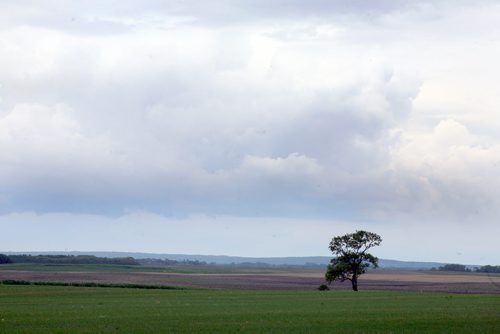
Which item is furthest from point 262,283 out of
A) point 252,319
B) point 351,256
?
point 252,319

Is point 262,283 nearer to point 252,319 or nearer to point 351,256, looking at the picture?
point 351,256

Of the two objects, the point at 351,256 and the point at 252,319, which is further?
the point at 351,256

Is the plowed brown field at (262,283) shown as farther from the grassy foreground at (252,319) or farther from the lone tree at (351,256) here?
the grassy foreground at (252,319)

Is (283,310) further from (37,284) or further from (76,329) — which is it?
(37,284)

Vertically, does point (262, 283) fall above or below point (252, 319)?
above

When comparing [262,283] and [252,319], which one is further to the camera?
[262,283]

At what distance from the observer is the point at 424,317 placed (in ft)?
141

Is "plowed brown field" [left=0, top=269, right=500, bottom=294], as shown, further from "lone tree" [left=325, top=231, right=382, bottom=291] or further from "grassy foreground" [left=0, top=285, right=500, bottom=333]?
"grassy foreground" [left=0, top=285, right=500, bottom=333]

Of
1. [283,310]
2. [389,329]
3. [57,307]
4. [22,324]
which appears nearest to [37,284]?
[57,307]

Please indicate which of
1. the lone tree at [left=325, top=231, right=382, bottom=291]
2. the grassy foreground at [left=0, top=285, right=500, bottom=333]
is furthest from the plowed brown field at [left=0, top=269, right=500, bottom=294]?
the grassy foreground at [left=0, top=285, right=500, bottom=333]

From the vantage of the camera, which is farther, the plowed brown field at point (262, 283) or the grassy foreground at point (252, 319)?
the plowed brown field at point (262, 283)

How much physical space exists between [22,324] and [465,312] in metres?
23.3

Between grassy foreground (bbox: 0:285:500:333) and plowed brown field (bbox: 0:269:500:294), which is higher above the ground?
plowed brown field (bbox: 0:269:500:294)

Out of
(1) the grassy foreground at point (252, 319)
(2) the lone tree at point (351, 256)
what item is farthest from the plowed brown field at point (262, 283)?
(1) the grassy foreground at point (252, 319)
